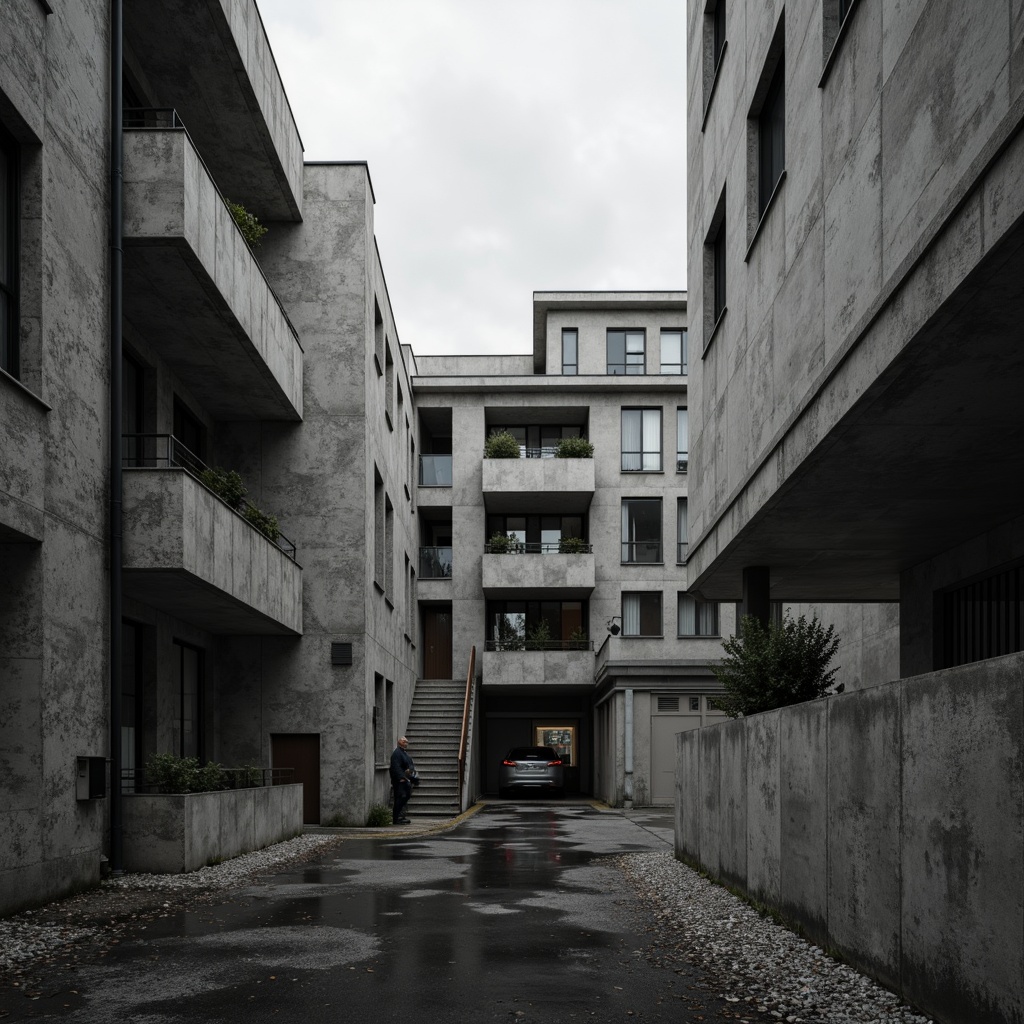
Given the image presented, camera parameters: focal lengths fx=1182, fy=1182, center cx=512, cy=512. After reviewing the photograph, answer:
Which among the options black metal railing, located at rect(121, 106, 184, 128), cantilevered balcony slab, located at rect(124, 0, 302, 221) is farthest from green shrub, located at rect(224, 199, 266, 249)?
black metal railing, located at rect(121, 106, 184, 128)

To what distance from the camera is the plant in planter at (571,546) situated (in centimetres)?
3847

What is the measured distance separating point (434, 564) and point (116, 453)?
2693cm

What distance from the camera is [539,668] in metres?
36.7

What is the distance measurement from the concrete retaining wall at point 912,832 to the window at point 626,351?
107 feet

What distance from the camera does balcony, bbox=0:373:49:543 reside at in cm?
1019

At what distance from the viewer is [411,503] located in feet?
122

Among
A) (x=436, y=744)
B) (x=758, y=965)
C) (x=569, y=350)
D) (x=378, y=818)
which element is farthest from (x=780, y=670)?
(x=569, y=350)

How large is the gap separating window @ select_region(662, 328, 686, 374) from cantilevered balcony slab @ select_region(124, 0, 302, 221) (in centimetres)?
2178

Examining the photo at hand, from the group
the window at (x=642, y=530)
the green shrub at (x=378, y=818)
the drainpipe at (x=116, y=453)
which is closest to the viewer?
the drainpipe at (x=116, y=453)

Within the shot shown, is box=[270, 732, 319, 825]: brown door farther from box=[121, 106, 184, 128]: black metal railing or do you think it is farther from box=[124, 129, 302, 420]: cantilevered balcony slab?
box=[121, 106, 184, 128]: black metal railing

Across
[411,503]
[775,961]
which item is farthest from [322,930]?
[411,503]

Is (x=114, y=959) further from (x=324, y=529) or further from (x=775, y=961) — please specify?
(x=324, y=529)

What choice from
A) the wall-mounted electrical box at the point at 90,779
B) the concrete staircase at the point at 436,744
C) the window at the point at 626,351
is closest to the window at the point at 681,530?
the window at the point at 626,351

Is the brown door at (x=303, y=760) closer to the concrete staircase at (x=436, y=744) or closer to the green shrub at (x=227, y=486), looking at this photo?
the concrete staircase at (x=436, y=744)
